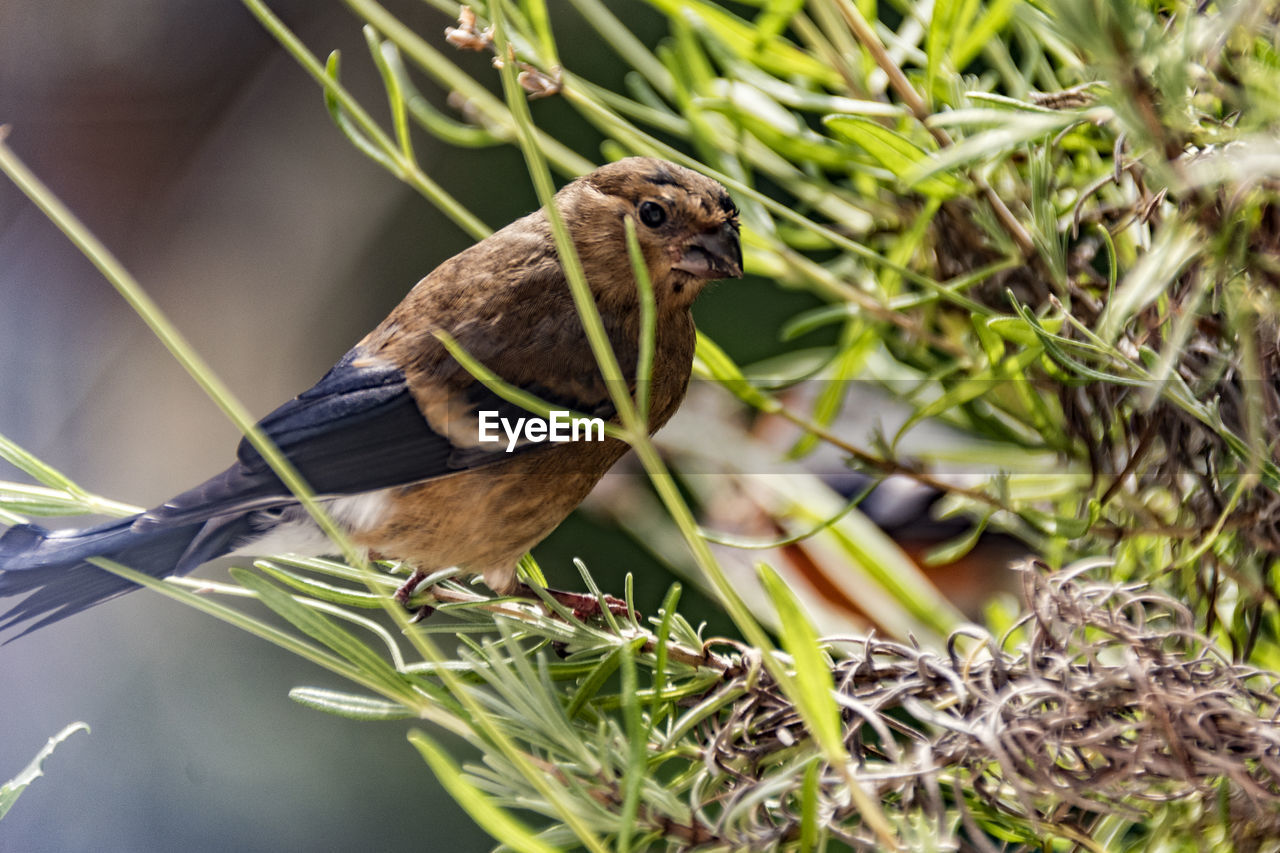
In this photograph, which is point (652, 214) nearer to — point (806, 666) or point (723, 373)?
point (723, 373)

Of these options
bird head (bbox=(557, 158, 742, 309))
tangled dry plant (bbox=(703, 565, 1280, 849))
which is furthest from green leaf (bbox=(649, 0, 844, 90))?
tangled dry plant (bbox=(703, 565, 1280, 849))

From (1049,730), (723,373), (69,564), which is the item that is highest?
(69,564)

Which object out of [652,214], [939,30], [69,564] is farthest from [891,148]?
[69,564]

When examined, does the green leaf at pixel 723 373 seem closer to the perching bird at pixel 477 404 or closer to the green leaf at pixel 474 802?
the perching bird at pixel 477 404

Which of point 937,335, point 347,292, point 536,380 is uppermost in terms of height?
point 347,292

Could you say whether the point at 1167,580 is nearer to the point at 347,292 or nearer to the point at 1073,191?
the point at 1073,191

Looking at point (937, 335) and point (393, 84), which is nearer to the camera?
point (393, 84)

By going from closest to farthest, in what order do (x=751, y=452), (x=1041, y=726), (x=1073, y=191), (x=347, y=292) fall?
(x=1041, y=726)
(x=1073, y=191)
(x=751, y=452)
(x=347, y=292)

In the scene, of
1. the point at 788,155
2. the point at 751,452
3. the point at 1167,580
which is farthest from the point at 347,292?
the point at 1167,580
